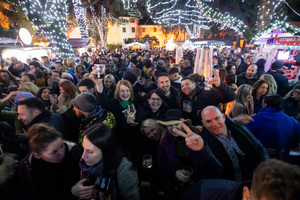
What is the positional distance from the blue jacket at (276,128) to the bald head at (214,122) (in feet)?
3.21

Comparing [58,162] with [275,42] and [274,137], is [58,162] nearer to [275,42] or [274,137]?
[274,137]

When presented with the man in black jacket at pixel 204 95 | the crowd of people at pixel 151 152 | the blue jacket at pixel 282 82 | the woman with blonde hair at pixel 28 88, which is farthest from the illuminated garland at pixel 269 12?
the woman with blonde hair at pixel 28 88

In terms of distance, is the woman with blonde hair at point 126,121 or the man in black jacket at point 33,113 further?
the woman with blonde hair at point 126,121

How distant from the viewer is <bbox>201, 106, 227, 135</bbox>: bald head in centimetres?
200

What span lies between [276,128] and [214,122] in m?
1.24

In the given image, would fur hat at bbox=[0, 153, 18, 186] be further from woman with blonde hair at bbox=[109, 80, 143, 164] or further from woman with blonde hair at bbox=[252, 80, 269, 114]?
woman with blonde hair at bbox=[252, 80, 269, 114]

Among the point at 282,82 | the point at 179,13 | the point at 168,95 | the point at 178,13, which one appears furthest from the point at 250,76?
the point at 178,13

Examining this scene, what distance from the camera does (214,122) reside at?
1999mm

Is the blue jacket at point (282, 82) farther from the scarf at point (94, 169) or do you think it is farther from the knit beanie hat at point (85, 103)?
the scarf at point (94, 169)

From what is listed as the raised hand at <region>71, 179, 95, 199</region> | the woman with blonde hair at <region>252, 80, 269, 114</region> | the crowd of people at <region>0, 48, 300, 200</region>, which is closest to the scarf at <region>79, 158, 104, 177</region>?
the crowd of people at <region>0, 48, 300, 200</region>

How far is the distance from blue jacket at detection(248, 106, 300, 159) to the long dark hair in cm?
223

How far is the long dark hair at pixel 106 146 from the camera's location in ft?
5.58

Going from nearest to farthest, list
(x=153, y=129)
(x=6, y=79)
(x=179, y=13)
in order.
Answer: (x=153, y=129) < (x=6, y=79) < (x=179, y=13)

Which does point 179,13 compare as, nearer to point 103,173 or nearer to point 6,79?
point 6,79
